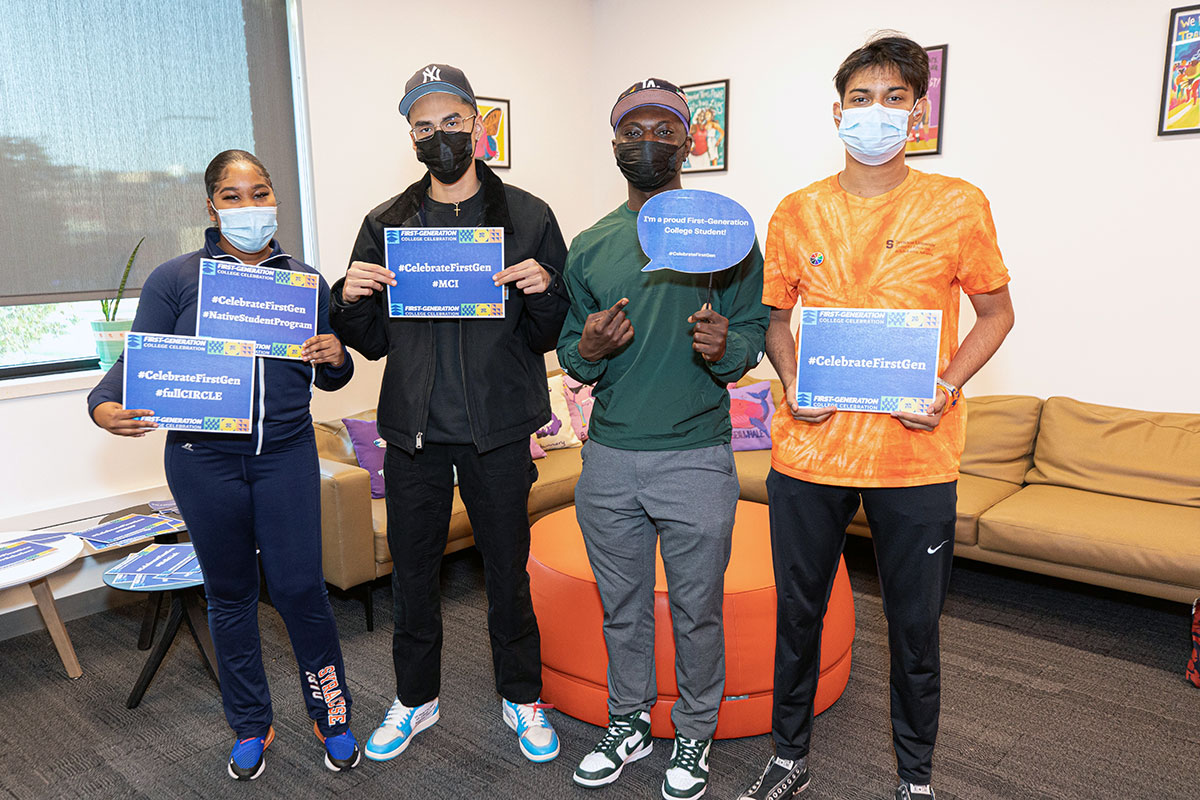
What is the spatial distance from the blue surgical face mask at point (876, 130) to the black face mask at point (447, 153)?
0.90m

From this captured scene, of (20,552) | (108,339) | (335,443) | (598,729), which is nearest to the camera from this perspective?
(598,729)

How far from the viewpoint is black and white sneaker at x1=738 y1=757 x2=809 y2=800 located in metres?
2.10

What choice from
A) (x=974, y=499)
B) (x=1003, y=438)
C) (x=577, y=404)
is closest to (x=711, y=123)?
(x=577, y=404)

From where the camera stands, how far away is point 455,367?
7.22 ft

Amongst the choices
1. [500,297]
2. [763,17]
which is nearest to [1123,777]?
[500,297]

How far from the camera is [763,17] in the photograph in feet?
14.8

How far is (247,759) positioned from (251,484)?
783 millimetres

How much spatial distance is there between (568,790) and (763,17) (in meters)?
3.89

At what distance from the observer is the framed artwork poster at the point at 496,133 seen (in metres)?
4.64

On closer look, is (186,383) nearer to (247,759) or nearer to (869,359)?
(247,759)

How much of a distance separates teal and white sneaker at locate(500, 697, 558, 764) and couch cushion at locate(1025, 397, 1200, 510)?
249 centimetres

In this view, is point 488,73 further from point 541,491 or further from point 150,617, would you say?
point 150,617

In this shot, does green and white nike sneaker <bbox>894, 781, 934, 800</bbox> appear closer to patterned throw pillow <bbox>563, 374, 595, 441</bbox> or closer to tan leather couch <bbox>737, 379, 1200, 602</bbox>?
tan leather couch <bbox>737, 379, 1200, 602</bbox>

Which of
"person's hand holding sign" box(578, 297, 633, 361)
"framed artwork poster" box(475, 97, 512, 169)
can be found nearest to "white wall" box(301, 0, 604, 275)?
"framed artwork poster" box(475, 97, 512, 169)
